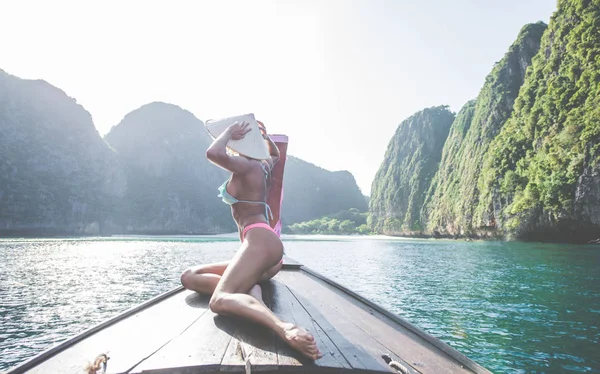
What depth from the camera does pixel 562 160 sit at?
39750 millimetres

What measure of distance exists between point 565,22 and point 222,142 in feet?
219

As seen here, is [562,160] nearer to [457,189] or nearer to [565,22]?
[565,22]

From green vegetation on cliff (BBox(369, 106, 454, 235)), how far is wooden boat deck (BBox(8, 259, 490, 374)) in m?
104

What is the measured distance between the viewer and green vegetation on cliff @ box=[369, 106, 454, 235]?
→ 369 feet

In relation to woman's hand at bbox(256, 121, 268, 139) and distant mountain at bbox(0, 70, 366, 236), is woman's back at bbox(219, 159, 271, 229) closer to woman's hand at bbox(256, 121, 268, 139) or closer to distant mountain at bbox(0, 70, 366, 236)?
woman's hand at bbox(256, 121, 268, 139)

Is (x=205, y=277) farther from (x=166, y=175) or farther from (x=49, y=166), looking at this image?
(x=166, y=175)

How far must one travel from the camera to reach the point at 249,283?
2.52 meters

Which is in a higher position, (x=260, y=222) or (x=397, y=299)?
(x=260, y=222)

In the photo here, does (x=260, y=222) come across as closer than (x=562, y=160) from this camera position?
Yes

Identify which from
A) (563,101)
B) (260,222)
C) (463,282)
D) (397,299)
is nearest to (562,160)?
(563,101)

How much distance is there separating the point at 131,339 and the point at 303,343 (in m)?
1.31

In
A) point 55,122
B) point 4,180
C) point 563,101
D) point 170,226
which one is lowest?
point 170,226

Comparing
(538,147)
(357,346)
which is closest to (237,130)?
(357,346)

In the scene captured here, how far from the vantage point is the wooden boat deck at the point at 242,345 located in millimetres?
1715
